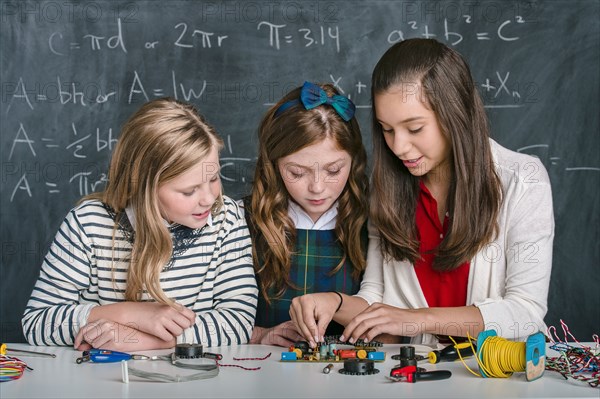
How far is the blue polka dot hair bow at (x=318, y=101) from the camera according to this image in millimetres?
2115

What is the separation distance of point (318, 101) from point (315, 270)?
1.52ft

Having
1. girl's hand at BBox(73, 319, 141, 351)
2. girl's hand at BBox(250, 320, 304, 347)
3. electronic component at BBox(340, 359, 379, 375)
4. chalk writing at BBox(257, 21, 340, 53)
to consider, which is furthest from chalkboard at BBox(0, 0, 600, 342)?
electronic component at BBox(340, 359, 379, 375)

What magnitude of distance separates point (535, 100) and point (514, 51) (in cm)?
18

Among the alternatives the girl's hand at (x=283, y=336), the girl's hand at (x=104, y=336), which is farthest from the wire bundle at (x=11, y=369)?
the girl's hand at (x=283, y=336)

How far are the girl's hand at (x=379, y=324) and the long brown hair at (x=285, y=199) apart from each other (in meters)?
0.39

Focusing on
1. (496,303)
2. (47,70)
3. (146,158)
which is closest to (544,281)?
(496,303)

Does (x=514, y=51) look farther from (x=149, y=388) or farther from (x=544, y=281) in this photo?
(x=149, y=388)

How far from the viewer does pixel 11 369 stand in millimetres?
1479

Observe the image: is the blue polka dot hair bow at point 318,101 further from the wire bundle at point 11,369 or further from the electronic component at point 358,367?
the wire bundle at point 11,369

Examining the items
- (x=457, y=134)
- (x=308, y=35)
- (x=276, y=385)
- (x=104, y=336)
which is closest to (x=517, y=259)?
(x=457, y=134)

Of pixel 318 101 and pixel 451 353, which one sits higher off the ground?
pixel 318 101

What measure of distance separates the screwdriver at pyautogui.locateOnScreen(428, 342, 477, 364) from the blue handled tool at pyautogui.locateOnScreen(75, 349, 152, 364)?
56 cm

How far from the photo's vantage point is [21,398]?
1329 mm

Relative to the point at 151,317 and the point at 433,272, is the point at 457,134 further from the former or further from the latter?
the point at 151,317
